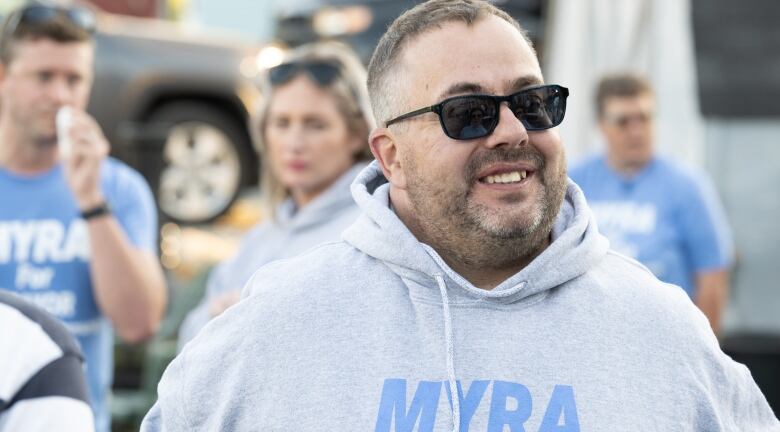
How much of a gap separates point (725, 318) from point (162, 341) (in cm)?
276

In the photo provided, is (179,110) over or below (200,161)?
over

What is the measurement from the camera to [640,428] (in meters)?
1.98

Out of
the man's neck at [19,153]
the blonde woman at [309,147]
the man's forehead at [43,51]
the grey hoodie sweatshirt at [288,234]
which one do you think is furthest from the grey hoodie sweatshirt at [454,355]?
the man's forehead at [43,51]

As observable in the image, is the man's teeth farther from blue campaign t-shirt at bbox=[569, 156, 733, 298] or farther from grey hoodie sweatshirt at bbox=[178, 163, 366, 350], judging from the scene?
blue campaign t-shirt at bbox=[569, 156, 733, 298]

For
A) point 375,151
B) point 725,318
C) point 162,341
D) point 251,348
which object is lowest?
point 725,318

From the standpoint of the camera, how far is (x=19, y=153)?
12.3ft

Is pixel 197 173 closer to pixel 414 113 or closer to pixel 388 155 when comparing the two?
pixel 388 155

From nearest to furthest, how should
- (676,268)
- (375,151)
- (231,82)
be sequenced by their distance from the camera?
(375,151)
(676,268)
(231,82)

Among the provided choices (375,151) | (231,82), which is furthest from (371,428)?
(231,82)

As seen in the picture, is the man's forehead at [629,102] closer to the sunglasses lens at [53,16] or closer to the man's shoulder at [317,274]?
the sunglasses lens at [53,16]

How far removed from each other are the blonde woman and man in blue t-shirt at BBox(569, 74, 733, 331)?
192cm

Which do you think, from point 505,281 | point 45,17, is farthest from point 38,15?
point 505,281

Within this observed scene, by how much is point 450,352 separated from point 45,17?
231cm

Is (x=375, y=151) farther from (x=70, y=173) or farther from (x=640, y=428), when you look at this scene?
(x=70, y=173)
